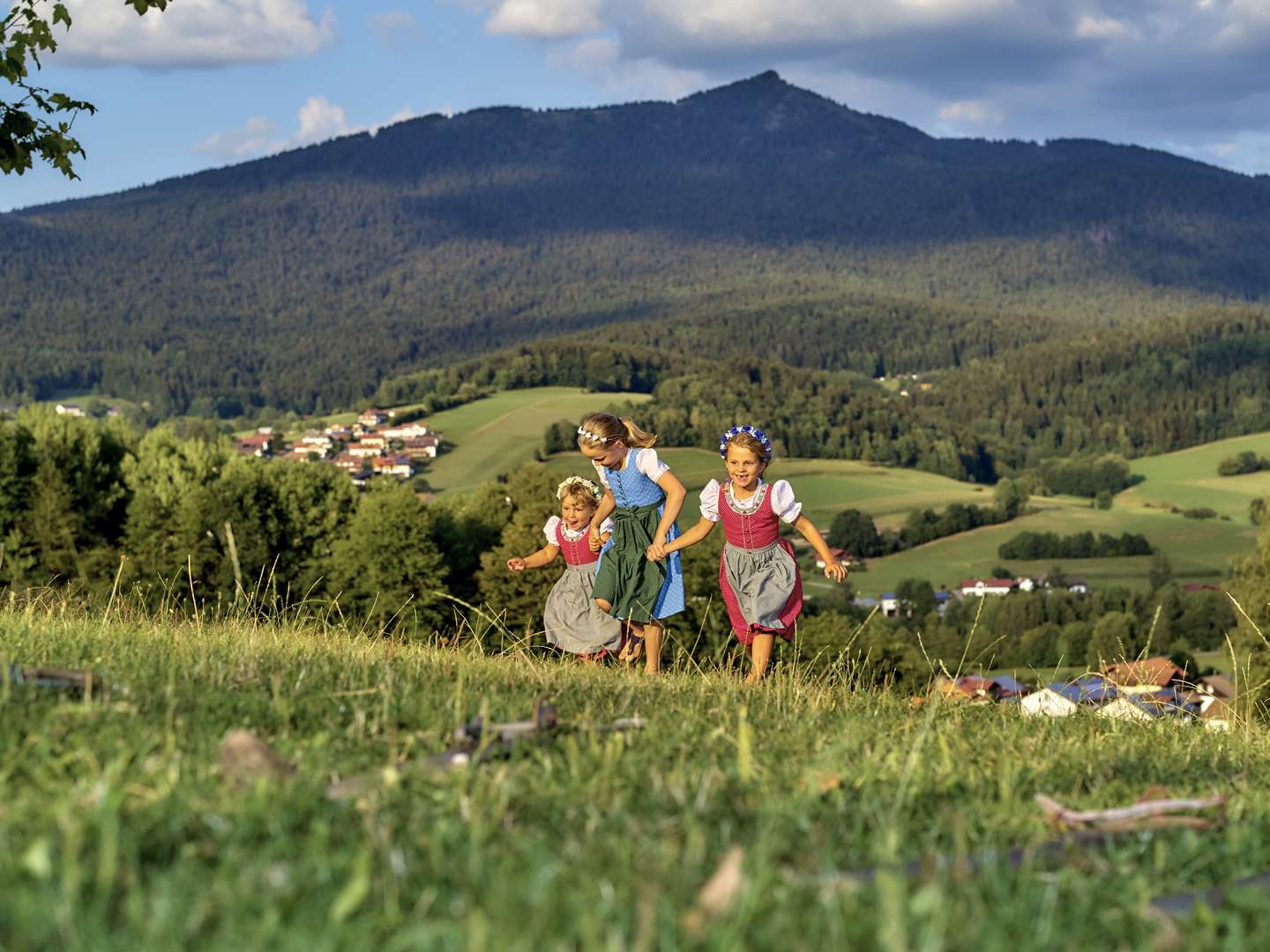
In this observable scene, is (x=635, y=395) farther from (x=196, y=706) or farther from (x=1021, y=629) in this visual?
(x=196, y=706)

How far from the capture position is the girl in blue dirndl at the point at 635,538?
37.5 feet

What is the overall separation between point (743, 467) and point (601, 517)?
4.56ft

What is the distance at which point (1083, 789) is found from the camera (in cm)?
509

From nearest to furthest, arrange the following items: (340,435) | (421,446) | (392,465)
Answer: (392,465) < (421,446) < (340,435)

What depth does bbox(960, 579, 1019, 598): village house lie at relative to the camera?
10819cm

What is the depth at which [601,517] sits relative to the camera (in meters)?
11.6

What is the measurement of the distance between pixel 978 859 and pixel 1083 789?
164 cm

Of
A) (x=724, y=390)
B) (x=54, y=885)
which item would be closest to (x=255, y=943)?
(x=54, y=885)

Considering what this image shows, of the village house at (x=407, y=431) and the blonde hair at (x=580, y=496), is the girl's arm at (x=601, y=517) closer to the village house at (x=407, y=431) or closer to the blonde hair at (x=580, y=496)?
the blonde hair at (x=580, y=496)

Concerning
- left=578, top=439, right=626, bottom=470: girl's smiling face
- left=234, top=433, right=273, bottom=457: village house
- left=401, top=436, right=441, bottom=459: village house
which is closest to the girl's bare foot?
left=578, top=439, right=626, bottom=470: girl's smiling face

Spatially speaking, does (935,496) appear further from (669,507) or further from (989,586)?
(669,507)

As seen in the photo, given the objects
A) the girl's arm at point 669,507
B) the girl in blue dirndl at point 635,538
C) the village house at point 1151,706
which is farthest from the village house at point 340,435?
the village house at point 1151,706

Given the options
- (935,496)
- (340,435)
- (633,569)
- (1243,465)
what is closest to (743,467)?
(633,569)

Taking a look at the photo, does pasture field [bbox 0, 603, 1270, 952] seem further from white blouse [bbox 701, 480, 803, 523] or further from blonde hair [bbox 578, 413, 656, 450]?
blonde hair [bbox 578, 413, 656, 450]
